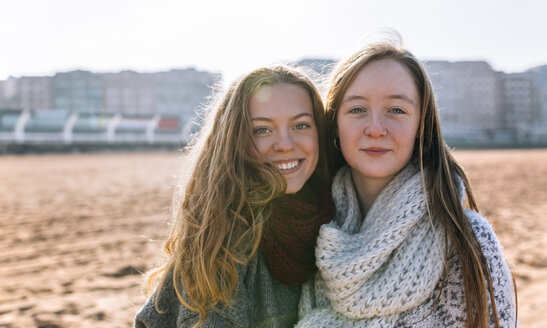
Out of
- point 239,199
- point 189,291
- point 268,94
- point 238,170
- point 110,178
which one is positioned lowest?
point 110,178

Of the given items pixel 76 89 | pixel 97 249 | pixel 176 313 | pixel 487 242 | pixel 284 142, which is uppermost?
pixel 76 89

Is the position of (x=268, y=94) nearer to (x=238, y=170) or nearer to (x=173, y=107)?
(x=238, y=170)

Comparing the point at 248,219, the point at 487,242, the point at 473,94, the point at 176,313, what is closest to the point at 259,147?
the point at 248,219

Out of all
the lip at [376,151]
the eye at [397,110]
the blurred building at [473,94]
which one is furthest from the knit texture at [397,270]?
the blurred building at [473,94]

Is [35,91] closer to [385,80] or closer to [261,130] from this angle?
[261,130]

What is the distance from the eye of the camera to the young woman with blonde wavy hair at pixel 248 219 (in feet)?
5.69

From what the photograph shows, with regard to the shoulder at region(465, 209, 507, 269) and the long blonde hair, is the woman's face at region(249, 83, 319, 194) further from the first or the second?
the shoulder at region(465, 209, 507, 269)

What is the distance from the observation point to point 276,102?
1.88 m

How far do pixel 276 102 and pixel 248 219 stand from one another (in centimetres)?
52

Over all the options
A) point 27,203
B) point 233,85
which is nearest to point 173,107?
point 27,203

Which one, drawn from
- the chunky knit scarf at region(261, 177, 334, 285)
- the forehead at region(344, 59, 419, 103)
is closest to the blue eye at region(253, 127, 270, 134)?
the chunky knit scarf at region(261, 177, 334, 285)

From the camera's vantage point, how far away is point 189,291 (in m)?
1.71

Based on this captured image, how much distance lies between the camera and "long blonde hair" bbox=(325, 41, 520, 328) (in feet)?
4.80

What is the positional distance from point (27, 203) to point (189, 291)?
25.3 ft
